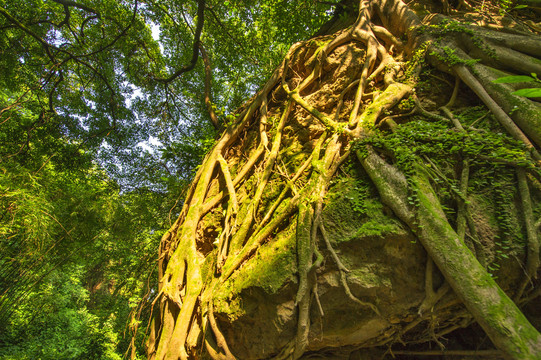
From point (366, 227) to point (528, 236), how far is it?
87cm

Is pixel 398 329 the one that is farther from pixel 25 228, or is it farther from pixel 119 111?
pixel 119 111

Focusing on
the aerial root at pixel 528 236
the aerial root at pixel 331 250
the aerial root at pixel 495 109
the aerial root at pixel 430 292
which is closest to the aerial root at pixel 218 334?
the aerial root at pixel 331 250

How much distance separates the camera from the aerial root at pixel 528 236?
53.6 inches

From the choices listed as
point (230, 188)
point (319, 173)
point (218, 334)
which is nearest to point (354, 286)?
point (319, 173)

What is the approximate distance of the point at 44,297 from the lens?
7008mm

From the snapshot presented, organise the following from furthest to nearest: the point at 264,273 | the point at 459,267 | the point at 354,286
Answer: the point at 264,273 < the point at 354,286 < the point at 459,267

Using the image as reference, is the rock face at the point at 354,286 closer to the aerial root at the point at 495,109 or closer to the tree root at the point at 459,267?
the tree root at the point at 459,267

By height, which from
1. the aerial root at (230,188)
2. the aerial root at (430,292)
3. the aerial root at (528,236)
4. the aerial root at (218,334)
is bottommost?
the aerial root at (218,334)

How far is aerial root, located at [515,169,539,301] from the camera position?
1.36 m

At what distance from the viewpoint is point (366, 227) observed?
1583 mm

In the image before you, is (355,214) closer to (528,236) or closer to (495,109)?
(528,236)

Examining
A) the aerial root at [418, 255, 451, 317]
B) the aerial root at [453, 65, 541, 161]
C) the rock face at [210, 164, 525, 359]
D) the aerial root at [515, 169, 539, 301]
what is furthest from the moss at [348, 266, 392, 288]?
the aerial root at [453, 65, 541, 161]

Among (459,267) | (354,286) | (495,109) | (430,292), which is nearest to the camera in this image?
(459,267)

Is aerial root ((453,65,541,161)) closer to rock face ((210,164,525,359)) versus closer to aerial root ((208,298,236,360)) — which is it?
rock face ((210,164,525,359))
